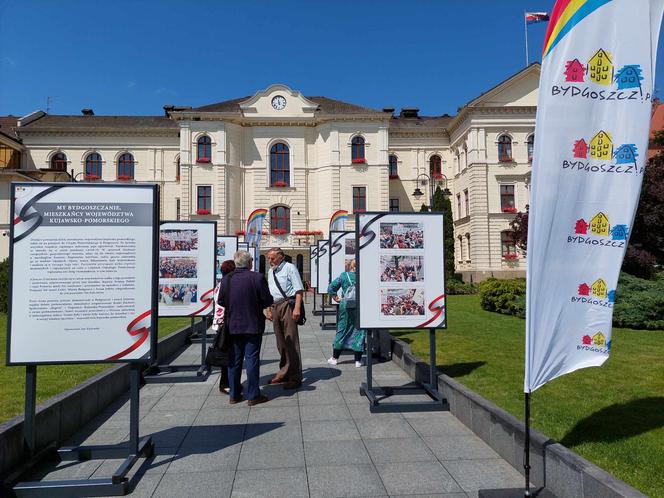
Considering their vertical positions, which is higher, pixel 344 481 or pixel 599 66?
pixel 599 66

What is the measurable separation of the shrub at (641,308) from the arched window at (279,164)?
104 feet

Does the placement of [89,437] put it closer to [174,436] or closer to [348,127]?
→ [174,436]

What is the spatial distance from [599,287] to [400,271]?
3.06 m

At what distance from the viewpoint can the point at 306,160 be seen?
139ft

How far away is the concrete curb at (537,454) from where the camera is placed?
3270 millimetres

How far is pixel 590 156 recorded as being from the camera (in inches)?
148

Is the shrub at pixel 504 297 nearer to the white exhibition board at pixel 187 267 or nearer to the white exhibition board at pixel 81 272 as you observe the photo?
the white exhibition board at pixel 187 267

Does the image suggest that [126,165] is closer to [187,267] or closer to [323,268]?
[323,268]

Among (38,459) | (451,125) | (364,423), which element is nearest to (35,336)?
(38,459)

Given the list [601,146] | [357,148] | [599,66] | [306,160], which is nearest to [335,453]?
[601,146]

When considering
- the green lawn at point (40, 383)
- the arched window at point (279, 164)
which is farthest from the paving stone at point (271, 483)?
the arched window at point (279, 164)

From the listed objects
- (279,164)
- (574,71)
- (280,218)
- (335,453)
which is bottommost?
(335,453)

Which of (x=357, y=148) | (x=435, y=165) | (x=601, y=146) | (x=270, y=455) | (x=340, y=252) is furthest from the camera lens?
(x=435, y=165)

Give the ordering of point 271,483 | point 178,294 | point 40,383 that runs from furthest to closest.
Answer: point 178,294, point 40,383, point 271,483
